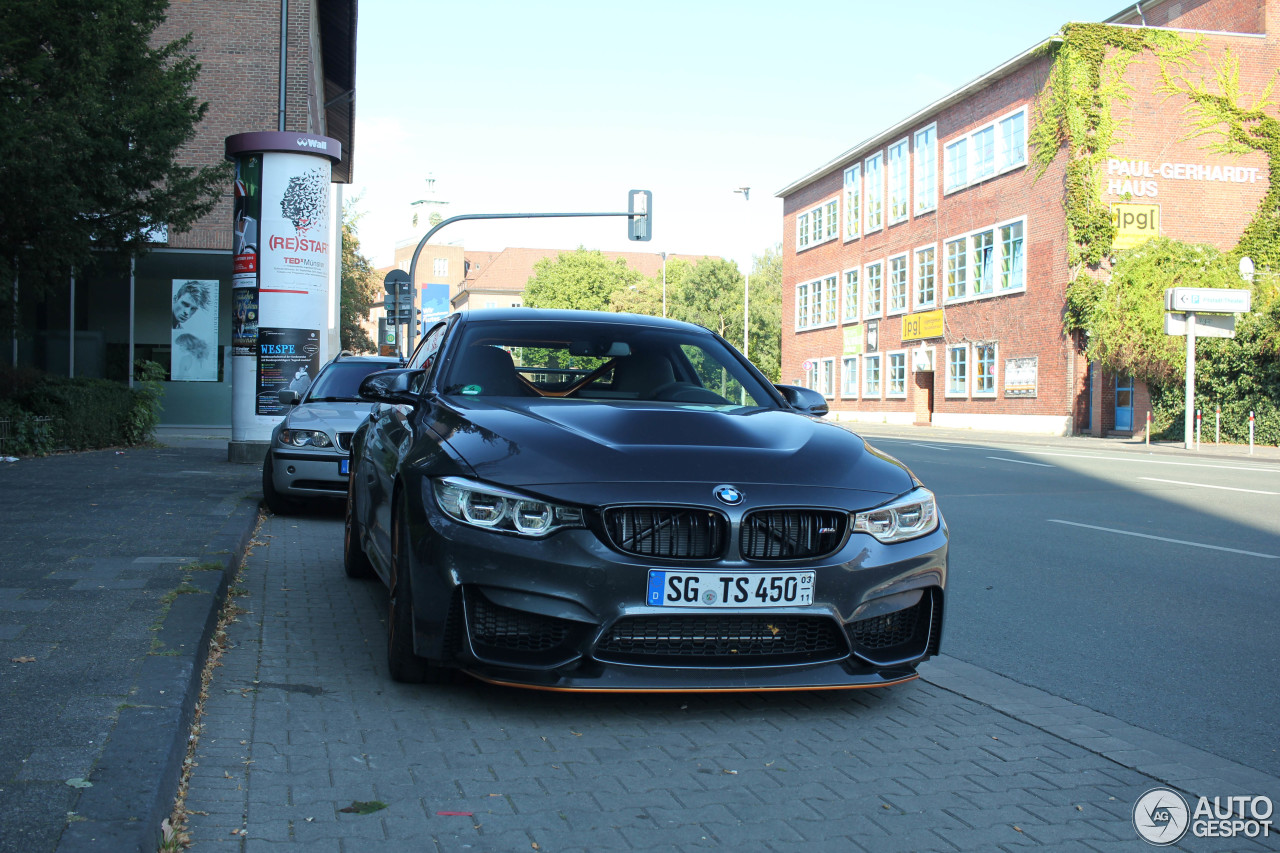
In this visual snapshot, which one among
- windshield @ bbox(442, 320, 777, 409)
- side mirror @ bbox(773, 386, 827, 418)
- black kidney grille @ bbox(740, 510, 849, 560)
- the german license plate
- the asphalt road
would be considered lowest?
the asphalt road

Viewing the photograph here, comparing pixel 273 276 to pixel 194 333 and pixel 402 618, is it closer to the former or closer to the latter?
pixel 194 333

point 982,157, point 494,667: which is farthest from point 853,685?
point 982,157

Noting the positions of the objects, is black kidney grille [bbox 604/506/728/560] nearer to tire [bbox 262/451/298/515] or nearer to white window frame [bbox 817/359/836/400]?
tire [bbox 262/451/298/515]

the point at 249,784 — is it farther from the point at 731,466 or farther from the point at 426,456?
the point at 731,466

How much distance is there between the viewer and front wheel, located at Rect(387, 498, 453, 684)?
4305mm

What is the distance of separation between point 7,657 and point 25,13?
34.5ft

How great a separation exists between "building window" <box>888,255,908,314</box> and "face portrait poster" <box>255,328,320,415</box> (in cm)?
3592

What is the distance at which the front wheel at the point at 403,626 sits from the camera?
4305 mm

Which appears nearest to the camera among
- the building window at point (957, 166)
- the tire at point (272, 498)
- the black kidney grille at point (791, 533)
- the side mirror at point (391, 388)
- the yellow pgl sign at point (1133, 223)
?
the black kidney grille at point (791, 533)

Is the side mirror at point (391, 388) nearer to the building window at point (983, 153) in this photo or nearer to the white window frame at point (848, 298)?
the building window at point (983, 153)

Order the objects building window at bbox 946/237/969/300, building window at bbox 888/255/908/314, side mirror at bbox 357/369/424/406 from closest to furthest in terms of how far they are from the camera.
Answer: side mirror at bbox 357/369/424/406 < building window at bbox 946/237/969/300 < building window at bbox 888/255/908/314

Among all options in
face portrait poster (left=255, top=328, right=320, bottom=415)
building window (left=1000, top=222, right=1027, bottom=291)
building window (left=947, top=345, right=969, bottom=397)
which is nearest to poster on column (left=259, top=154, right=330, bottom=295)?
face portrait poster (left=255, top=328, right=320, bottom=415)

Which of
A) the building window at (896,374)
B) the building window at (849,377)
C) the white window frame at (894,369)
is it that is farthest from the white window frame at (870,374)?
the building window at (849,377)

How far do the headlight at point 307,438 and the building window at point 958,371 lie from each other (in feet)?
115
